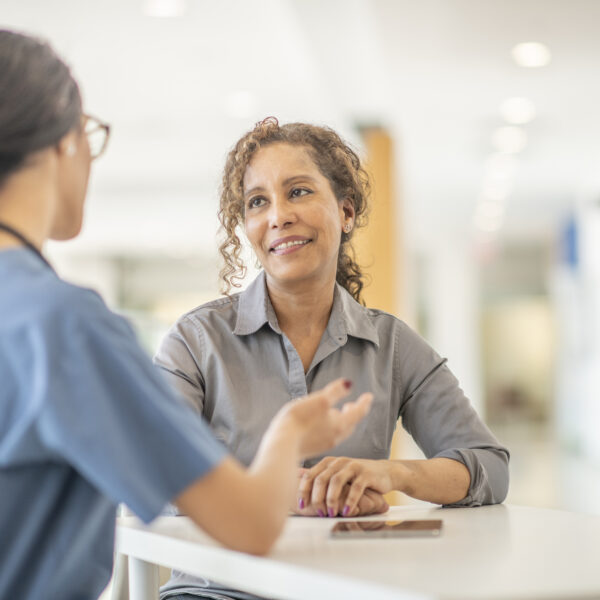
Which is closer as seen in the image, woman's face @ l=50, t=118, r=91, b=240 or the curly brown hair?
woman's face @ l=50, t=118, r=91, b=240

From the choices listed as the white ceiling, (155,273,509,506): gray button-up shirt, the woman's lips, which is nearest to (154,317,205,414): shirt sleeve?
(155,273,509,506): gray button-up shirt

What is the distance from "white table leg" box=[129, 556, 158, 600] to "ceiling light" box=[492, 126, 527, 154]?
641 cm

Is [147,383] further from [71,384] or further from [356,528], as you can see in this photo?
[356,528]

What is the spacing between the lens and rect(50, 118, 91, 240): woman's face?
3.59 feet

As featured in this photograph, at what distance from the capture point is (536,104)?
21.6ft

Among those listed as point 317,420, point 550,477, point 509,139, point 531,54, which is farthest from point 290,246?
point 550,477

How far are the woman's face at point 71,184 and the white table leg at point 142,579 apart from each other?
571 millimetres

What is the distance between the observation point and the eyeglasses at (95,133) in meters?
1.21

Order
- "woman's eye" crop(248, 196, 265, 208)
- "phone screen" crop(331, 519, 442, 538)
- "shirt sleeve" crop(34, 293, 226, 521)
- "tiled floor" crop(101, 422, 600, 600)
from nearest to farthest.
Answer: "shirt sleeve" crop(34, 293, 226, 521), "phone screen" crop(331, 519, 442, 538), "woman's eye" crop(248, 196, 265, 208), "tiled floor" crop(101, 422, 600, 600)

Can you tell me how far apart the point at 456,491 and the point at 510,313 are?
20.0 meters

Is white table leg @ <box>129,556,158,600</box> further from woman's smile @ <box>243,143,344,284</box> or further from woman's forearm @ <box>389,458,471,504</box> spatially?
woman's smile @ <box>243,143,344,284</box>

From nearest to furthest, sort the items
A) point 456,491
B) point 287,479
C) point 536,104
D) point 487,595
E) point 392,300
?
point 487,595 → point 287,479 → point 456,491 → point 536,104 → point 392,300

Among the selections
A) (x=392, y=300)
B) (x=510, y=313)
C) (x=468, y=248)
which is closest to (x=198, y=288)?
(x=468, y=248)

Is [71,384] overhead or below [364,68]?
below
